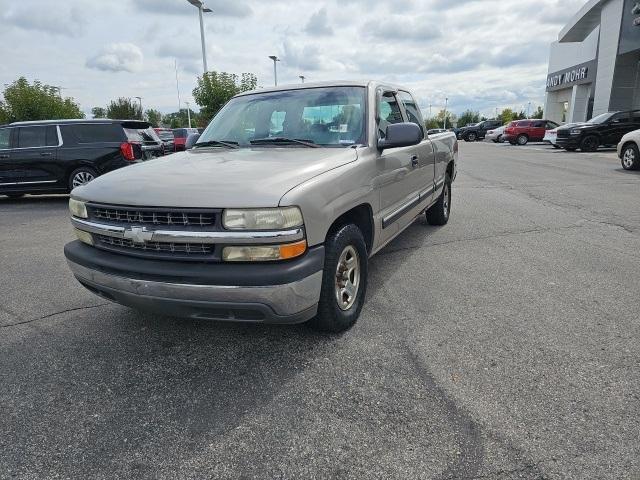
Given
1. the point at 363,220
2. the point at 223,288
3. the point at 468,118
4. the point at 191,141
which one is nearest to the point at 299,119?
the point at 363,220

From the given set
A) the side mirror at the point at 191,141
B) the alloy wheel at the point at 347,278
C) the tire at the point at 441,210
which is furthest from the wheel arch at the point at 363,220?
the tire at the point at 441,210

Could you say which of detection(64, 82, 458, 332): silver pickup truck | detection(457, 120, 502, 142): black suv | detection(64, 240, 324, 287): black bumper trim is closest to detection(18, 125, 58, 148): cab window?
detection(64, 82, 458, 332): silver pickup truck

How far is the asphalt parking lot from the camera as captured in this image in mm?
2145

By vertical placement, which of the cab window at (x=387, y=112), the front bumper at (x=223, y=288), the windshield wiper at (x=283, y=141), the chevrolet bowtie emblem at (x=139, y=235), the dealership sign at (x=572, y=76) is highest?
the dealership sign at (x=572, y=76)

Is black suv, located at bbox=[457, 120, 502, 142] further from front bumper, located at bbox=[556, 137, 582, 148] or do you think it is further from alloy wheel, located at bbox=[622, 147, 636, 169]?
alloy wheel, located at bbox=[622, 147, 636, 169]

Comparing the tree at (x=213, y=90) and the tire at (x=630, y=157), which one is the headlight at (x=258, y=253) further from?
the tree at (x=213, y=90)

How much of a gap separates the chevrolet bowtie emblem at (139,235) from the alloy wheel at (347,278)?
1.20 m

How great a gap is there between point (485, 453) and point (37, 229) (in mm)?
7451

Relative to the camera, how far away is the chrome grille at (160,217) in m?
2.60

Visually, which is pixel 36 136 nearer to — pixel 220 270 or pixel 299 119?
pixel 299 119

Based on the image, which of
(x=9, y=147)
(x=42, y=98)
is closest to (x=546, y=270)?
(x=9, y=147)

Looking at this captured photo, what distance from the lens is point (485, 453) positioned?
215cm

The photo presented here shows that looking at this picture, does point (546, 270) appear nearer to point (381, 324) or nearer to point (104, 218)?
point (381, 324)

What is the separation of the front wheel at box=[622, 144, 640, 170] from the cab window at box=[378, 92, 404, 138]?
10947 mm
